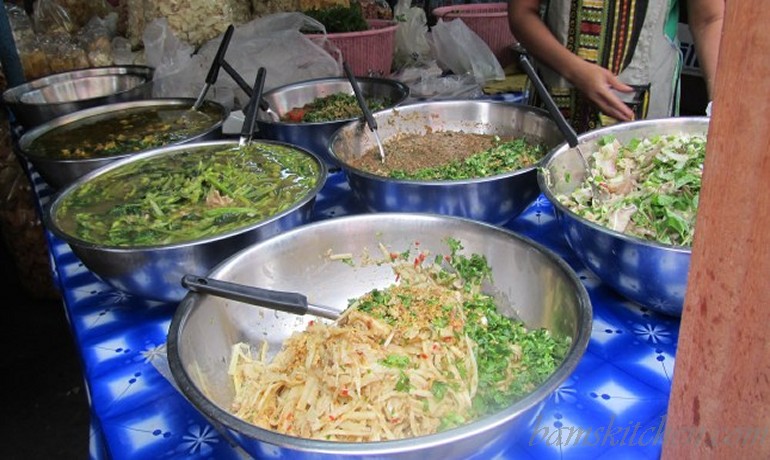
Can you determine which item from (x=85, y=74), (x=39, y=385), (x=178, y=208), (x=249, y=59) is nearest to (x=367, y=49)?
(x=249, y=59)

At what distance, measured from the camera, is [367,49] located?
333 cm

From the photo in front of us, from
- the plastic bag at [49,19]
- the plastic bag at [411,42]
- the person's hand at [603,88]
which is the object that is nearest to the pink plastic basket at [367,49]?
the plastic bag at [411,42]

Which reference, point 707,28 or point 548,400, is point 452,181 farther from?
point 707,28

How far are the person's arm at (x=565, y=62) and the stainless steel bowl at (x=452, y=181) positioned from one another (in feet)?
0.73

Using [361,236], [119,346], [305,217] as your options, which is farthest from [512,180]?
[119,346]

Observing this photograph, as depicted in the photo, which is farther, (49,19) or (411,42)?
(49,19)

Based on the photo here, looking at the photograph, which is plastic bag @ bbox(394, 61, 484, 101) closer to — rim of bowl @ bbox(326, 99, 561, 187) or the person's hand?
rim of bowl @ bbox(326, 99, 561, 187)

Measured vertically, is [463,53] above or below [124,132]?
above

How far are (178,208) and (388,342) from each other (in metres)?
0.84

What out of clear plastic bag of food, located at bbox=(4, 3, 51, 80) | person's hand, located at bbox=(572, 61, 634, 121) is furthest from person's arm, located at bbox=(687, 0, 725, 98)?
clear plastic bag of food, located at bbox=(4, 3, 51, 80)

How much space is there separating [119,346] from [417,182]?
82 centimetres

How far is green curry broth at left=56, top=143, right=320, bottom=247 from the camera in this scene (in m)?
1.54

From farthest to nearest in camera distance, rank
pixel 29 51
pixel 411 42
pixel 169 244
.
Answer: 1. pixel 411 42
2. pixel 29 51
3. pixel 169 244

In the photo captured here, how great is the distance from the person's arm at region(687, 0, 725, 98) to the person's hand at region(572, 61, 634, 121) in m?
0.40
